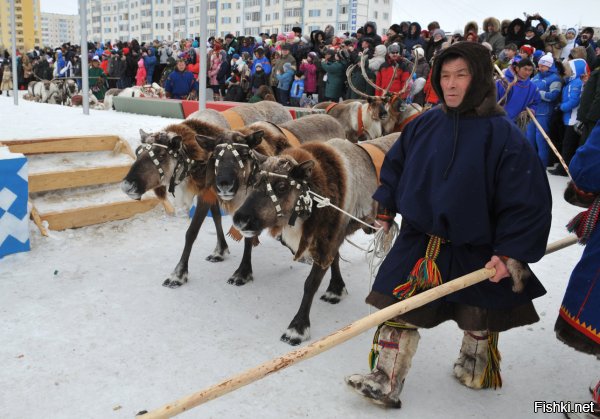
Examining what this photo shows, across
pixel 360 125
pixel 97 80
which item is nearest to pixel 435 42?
pixel 360 125

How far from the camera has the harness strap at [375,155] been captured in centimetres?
395

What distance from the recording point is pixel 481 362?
113 inches

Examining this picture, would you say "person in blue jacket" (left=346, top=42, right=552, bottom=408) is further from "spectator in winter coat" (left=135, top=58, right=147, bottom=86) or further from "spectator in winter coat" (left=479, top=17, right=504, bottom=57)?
"spectator in winter coat" (left=135, top=58, right=147, bottom=86)

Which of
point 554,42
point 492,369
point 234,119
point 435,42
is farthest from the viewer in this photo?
point 435,42

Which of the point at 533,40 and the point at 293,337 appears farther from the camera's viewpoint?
the point at 533,40

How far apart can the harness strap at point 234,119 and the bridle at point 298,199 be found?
2.30 m

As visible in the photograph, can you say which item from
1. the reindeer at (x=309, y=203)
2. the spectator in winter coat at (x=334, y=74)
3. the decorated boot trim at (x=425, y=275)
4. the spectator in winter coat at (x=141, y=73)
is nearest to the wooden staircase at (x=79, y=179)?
the reindeer at (x=309, y=203)

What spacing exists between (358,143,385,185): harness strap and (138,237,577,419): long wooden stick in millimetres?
1760

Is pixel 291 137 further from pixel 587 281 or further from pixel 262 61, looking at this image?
pixel 262 61

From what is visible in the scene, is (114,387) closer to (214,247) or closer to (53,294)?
(53,294)

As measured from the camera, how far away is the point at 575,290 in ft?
8.17

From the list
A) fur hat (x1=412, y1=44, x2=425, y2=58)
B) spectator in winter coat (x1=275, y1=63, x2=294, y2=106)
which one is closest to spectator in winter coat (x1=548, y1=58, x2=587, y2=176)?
fur hat (x1=412, y1=44, x2=425, y2=58)

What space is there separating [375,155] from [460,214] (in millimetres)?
1765

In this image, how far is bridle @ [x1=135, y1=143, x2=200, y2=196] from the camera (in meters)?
3.99
